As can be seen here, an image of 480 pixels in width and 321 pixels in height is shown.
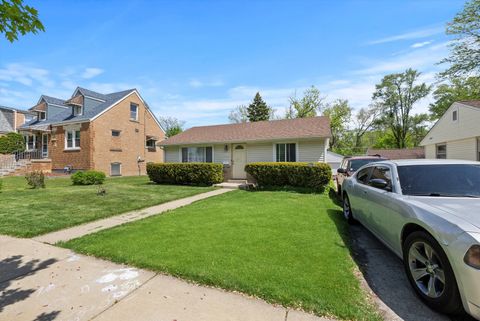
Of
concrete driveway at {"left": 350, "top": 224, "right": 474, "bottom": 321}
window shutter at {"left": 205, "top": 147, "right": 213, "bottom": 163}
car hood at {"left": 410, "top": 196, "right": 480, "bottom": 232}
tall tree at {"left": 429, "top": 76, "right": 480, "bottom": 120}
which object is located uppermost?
tall tree at {"left": 429, "top": 76, "right": 480, "bottom": 120}

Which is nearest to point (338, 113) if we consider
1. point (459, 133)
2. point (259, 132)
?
point (459, 133)

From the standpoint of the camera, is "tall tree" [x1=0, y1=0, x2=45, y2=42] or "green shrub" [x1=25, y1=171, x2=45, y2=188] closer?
"tall tree" [x1=0, y1=0, x2=45, y2=42]

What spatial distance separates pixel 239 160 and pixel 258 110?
28.1m

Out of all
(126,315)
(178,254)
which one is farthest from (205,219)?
(126,315)

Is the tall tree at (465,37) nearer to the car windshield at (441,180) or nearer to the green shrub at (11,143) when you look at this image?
the car windshield at (441,180)

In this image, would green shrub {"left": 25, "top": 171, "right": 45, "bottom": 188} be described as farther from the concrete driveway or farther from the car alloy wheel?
the car alloy wheel

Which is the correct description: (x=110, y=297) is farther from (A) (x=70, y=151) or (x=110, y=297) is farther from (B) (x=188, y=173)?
(A) (x=70, y=151)

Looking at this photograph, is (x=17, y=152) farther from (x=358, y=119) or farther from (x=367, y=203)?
(x=358, y=119)

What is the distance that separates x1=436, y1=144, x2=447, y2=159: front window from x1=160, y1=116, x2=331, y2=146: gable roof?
11.8 meters

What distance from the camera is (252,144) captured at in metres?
14.8

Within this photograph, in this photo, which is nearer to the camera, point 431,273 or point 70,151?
point 431,273

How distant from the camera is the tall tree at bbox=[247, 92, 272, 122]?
4138 cm

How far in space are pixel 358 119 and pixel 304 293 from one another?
163 feet

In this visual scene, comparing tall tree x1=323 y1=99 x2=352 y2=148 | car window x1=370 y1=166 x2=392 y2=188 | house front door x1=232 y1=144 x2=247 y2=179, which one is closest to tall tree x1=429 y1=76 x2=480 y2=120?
tall tree x1=323 y1=99 x2=352 y2=148
